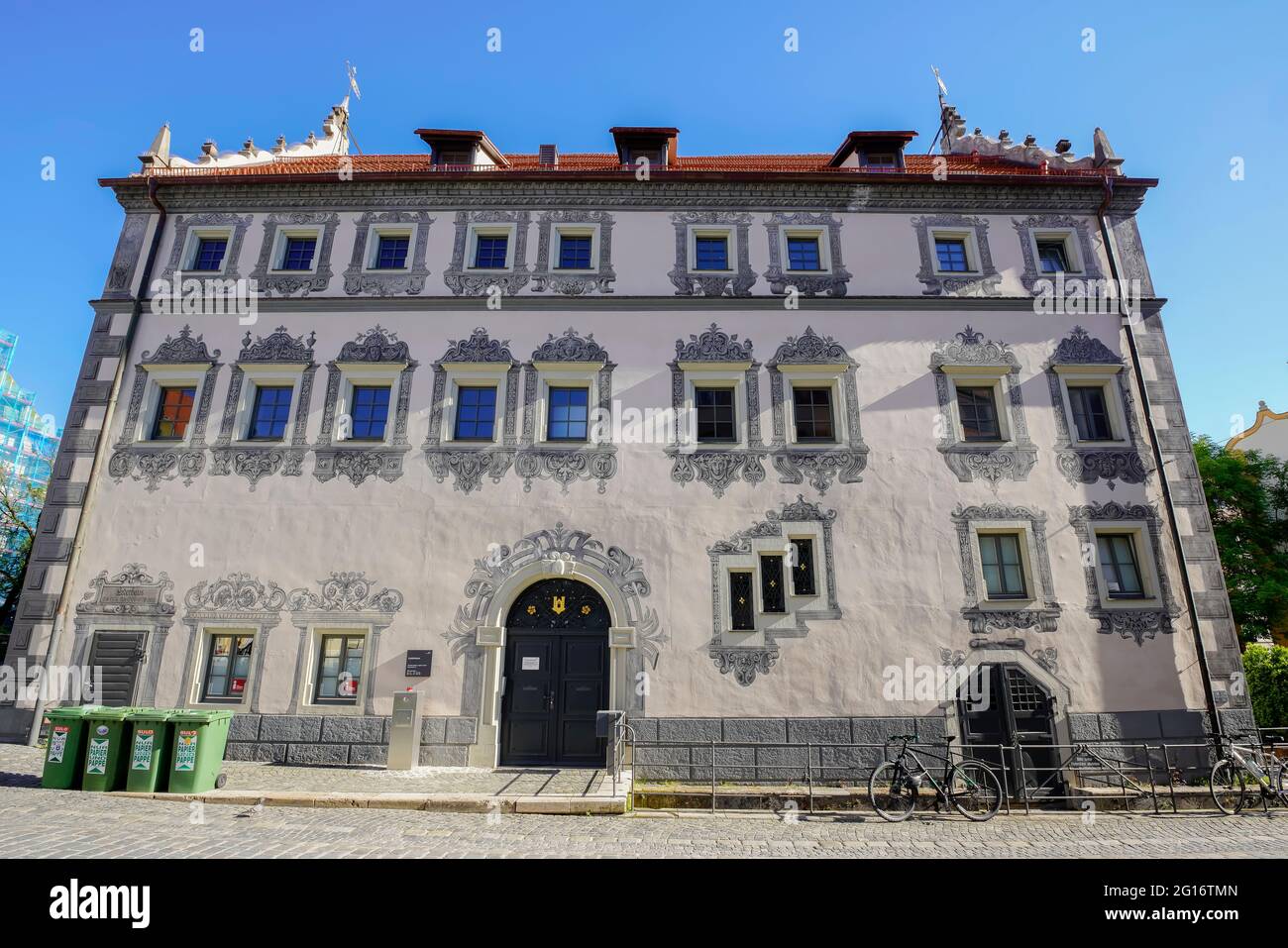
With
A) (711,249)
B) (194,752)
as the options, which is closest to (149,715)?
(194,752)

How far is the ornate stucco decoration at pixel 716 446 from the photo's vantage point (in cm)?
1442

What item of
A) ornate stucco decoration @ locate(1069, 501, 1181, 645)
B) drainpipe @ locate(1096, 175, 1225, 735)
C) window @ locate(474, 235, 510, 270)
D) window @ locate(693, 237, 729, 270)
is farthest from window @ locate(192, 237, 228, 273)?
drainpipe @ locate(1096, 175, 1225, 735)

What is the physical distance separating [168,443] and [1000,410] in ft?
62.7

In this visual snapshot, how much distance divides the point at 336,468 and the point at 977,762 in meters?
13.7

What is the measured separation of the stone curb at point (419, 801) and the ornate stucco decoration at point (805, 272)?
11.8 m

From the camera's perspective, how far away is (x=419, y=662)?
13.3 metres

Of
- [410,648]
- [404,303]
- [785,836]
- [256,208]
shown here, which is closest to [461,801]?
[410,648]

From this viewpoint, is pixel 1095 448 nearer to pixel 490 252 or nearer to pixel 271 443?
pixel 490 252

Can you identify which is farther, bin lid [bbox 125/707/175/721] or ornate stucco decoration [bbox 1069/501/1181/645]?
ornate stucco decoration [bbox 1069/501/1181/645]

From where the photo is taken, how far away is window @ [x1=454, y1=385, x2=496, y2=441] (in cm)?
1489

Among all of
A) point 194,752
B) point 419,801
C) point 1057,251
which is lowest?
point 419,801

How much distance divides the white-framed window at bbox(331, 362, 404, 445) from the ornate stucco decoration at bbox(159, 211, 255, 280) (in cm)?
437

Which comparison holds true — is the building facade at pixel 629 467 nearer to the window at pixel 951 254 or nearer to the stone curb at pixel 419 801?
the window at pixel 951 254

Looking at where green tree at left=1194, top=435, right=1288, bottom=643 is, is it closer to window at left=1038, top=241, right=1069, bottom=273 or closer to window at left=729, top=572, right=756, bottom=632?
window at left=1038, top=241, right=1069, bottom=273
